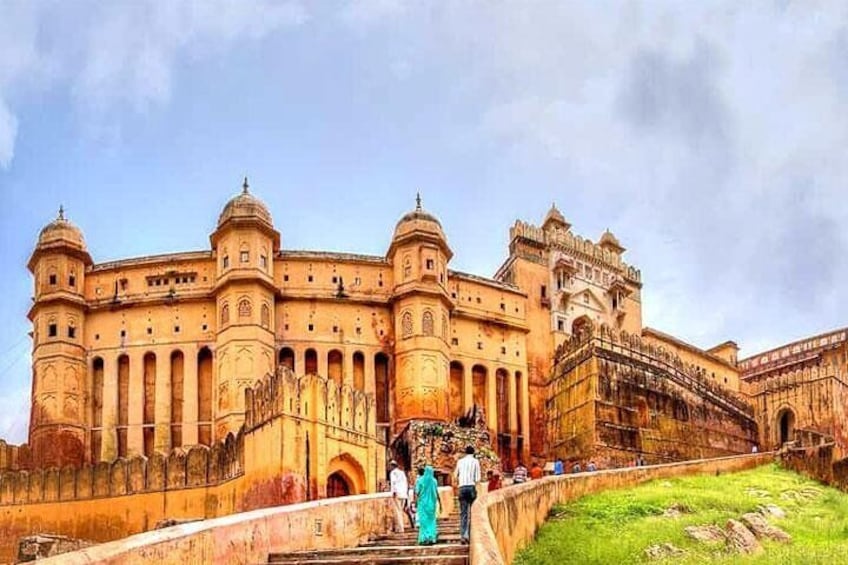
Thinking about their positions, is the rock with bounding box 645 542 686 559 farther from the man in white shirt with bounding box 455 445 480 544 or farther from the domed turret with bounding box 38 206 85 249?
the domed turret with bounding box 38 206 85 249

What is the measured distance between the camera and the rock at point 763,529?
21219 millimetres

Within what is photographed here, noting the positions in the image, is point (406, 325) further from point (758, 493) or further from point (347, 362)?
point (758, 493)

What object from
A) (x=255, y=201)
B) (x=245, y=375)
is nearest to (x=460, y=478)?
(x=245, y=375)

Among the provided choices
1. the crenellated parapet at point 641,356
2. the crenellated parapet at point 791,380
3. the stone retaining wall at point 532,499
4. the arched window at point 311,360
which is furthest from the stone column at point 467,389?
the crenellated parapet at point 791,380

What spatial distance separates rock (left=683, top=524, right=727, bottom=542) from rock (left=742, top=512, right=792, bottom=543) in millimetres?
907

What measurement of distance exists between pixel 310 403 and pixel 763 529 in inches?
452

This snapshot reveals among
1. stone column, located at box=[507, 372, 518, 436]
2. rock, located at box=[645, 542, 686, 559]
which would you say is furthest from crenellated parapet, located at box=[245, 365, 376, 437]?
stone column, located at box=[507, 372, 518, 436]

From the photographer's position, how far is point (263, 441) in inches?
1072

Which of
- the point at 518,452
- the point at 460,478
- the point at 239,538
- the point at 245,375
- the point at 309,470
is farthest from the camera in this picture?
the point at 518,452

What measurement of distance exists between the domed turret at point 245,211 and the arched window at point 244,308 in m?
3.10

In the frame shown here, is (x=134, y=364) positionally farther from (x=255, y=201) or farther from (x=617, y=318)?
(x=617, y=318)

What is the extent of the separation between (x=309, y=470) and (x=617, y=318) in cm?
2670

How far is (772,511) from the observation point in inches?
961

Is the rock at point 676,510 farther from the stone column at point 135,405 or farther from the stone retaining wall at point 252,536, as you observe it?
the stone column at point 135,405
